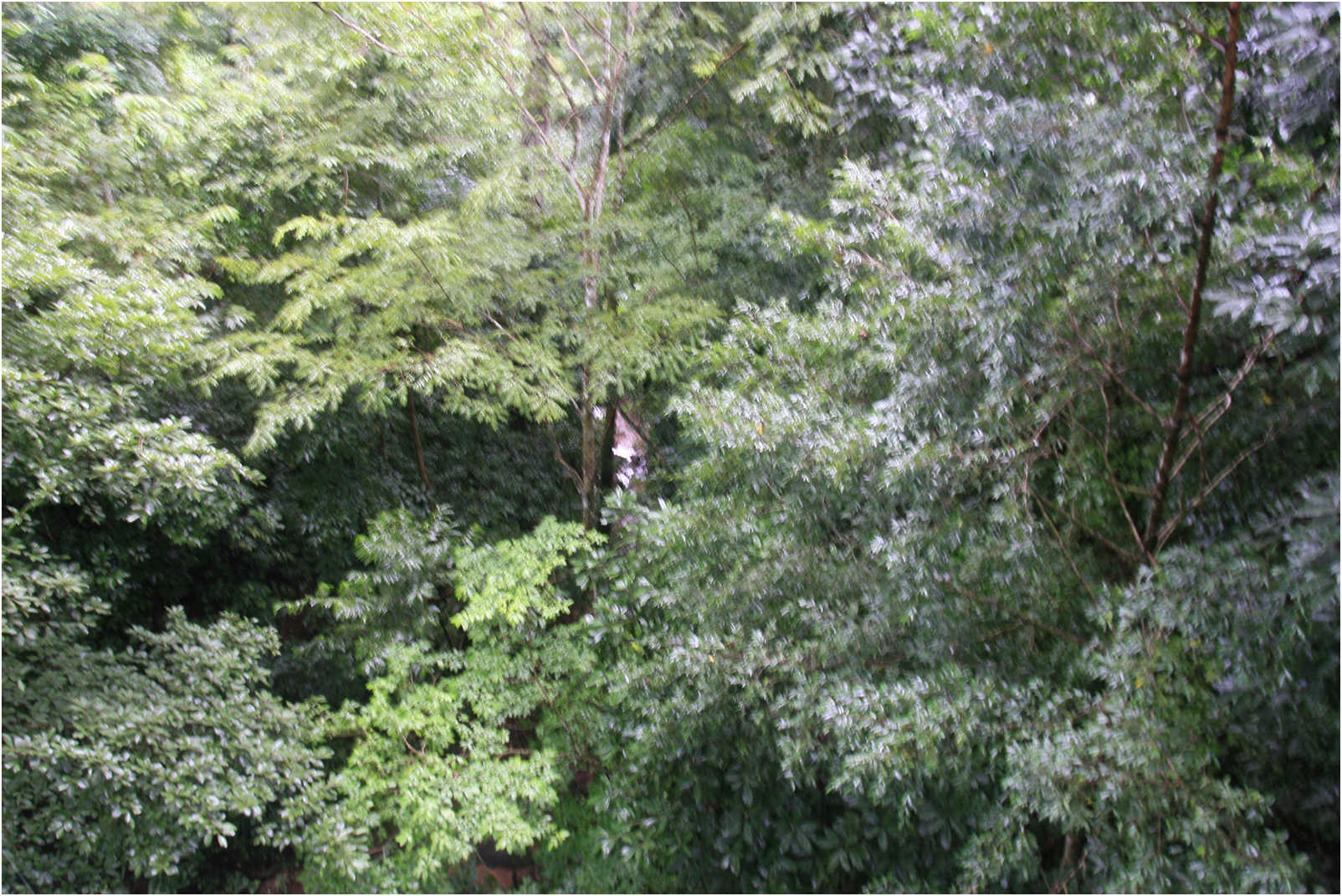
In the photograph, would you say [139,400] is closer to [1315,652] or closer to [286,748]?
[286,748]

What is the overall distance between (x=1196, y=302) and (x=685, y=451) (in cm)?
312

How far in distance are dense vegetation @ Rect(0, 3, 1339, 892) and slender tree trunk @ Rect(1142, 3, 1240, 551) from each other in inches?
0.4

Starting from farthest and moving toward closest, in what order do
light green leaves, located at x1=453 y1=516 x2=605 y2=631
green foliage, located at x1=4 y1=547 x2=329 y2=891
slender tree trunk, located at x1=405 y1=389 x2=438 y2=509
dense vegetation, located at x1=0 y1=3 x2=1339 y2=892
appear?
1. slender tree trunk, located at x1=405 y1=389 x2=438 y2=509
2. light green leaves, located at x1=453 y1=516 x2=605 y2=631
3. green foliage, located at x1=4 y1=547 x2=329 y2=891
4. dense vegetation, located at x1=0 y1=3 x2=1339 y2=892

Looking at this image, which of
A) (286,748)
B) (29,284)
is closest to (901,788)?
(286,748)

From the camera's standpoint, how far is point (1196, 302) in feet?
4.14

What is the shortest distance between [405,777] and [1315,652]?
2830 millimetres

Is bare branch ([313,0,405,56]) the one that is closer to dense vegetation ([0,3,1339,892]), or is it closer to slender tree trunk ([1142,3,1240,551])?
dense vegetation ([0,3,1339,892])

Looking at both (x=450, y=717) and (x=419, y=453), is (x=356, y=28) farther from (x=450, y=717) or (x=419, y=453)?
(x=450, y=717)

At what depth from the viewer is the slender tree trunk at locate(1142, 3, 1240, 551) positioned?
3.70 ft

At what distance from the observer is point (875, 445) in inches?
77.4

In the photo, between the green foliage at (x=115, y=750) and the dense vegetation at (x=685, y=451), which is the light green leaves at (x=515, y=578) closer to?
the dense vegetation at (x=685, y=451)

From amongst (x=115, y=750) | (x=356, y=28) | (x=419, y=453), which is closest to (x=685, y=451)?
(x=419, y=453)

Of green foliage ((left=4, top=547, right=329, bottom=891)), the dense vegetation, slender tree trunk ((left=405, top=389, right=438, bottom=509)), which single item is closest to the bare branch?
the dense vegetation

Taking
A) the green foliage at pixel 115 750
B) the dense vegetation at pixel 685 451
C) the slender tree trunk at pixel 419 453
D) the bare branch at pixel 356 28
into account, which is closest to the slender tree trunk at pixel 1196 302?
the dense vegetation at pixel 685 451
